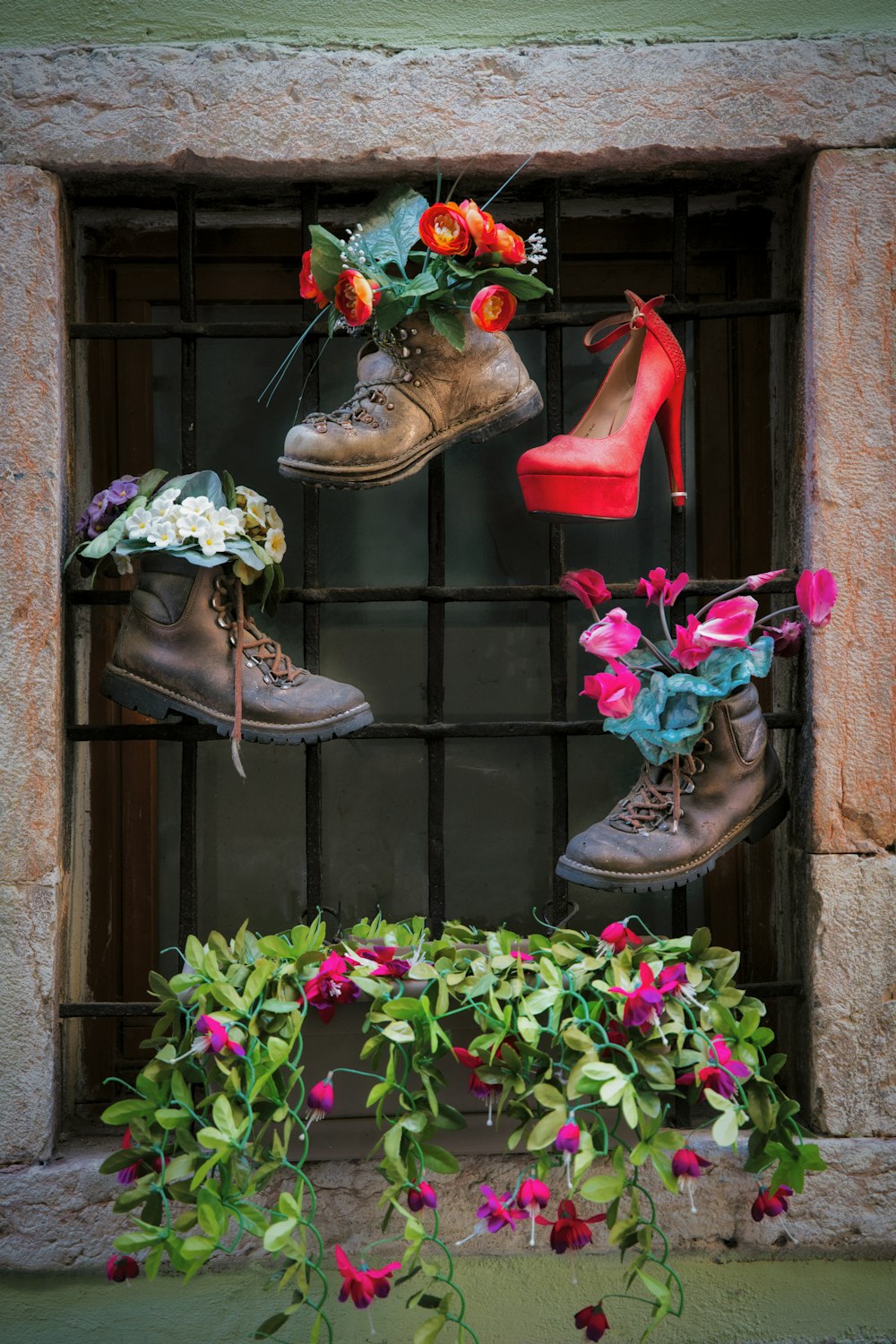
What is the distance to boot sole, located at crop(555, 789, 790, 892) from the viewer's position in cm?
176

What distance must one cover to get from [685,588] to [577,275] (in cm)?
78

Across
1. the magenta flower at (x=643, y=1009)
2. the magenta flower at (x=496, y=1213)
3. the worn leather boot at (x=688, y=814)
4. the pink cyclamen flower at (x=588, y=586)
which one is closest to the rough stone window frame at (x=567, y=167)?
the worn leather boot at (x=688, y=814)

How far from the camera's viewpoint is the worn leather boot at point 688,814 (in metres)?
1.76

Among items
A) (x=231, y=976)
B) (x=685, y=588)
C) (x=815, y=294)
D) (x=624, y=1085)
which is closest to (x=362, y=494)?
(x=685, y=588)

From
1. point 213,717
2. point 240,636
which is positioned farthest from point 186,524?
point 213,717

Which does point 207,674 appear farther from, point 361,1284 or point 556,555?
point 361,1284

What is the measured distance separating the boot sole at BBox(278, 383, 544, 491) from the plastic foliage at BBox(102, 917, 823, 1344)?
28.4 inches

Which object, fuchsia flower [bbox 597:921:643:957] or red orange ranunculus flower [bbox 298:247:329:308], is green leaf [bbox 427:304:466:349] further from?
fuchsia flower [bbox 597:921:643:957]

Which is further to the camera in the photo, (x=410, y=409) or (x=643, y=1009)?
(x=410, y=409)

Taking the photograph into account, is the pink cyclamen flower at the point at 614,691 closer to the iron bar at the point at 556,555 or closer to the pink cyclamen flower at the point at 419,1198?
the iron bar at the point at 556,555

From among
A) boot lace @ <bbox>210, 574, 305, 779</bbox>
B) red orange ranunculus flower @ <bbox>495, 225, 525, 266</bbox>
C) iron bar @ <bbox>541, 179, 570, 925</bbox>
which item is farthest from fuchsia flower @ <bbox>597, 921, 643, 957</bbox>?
red orange ranunculus flower @ <bbox>495, 225, 525, 266</bbox>

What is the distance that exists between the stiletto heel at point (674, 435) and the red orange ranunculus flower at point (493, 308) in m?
0.36

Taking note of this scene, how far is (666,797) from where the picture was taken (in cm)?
181

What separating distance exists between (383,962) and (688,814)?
0.56m
